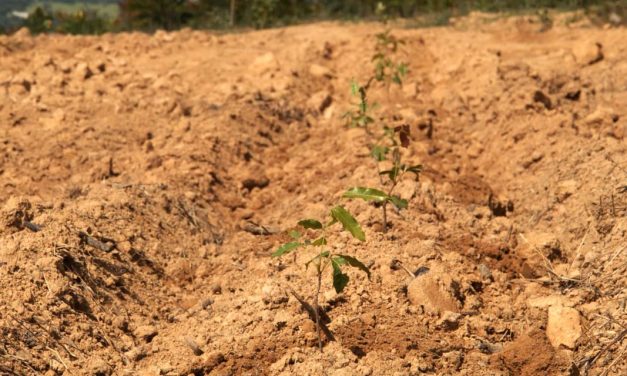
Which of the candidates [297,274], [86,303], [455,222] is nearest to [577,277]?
[455,222]

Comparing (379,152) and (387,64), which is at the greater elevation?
(387,64)

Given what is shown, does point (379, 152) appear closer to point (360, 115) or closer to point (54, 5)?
point (360, 115)

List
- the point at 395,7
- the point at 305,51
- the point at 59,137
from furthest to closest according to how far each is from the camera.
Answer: the point at 395,7
the point at 305,51
the point at 59,137

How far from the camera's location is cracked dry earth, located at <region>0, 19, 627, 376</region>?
3.27 metres

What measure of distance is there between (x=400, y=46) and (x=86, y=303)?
4503mm

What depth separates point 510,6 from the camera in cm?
926

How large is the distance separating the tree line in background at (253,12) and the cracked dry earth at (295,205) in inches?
A: 69.0

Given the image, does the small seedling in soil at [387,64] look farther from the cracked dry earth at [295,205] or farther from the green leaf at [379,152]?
the green leaf at [379,152]

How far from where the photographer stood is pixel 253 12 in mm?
9508

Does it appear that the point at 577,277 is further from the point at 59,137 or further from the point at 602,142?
the point at 59,137

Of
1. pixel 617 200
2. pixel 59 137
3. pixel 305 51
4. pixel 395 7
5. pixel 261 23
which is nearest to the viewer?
pixel 617 200

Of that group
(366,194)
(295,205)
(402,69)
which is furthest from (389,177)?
(402,69)

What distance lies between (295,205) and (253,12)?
530 cm

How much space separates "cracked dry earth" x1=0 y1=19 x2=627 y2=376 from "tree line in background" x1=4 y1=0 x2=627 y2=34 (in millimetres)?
1752
